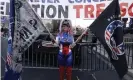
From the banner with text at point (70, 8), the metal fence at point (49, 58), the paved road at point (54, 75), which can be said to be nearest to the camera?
the banner with text at point (70, 8)

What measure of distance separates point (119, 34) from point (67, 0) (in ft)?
4.45

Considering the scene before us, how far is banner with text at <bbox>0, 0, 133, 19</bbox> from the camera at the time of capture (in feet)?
24.0

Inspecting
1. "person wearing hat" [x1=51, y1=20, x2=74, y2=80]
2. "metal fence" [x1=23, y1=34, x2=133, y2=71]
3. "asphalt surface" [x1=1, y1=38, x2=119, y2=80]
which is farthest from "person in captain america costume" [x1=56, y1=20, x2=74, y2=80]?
"metal fence" [x1=23, y1=34, x2=133, y2=71]

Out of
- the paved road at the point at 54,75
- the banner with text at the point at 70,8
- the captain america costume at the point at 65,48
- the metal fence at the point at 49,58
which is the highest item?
the banner with text at the point at 70,8

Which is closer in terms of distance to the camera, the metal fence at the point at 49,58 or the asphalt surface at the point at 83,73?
the asphalt surface at the point at 83,73

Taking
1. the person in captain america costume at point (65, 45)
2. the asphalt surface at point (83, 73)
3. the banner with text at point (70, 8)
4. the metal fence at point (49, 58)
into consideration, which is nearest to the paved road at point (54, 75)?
the asphalt surface at point (83, 73)

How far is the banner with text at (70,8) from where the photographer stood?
7.31 metres

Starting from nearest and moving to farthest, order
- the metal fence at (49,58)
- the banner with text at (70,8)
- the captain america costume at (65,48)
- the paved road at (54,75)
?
1. the banner with text at (70,8)
2. the captain america costume at (65,48)
3. the paved road at (54,75)
4. the metal fence at (49,58)

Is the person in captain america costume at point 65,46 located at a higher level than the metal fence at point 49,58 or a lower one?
higher

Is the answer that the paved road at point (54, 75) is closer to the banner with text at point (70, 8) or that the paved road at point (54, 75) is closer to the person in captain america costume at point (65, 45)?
the person in captain america costume at point (65, 45)

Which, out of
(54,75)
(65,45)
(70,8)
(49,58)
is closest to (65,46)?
A: (65,45)

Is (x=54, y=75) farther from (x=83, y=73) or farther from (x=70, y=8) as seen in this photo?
(x=70, y=8)

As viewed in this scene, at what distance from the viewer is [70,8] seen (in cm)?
738

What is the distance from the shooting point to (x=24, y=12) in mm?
6781
